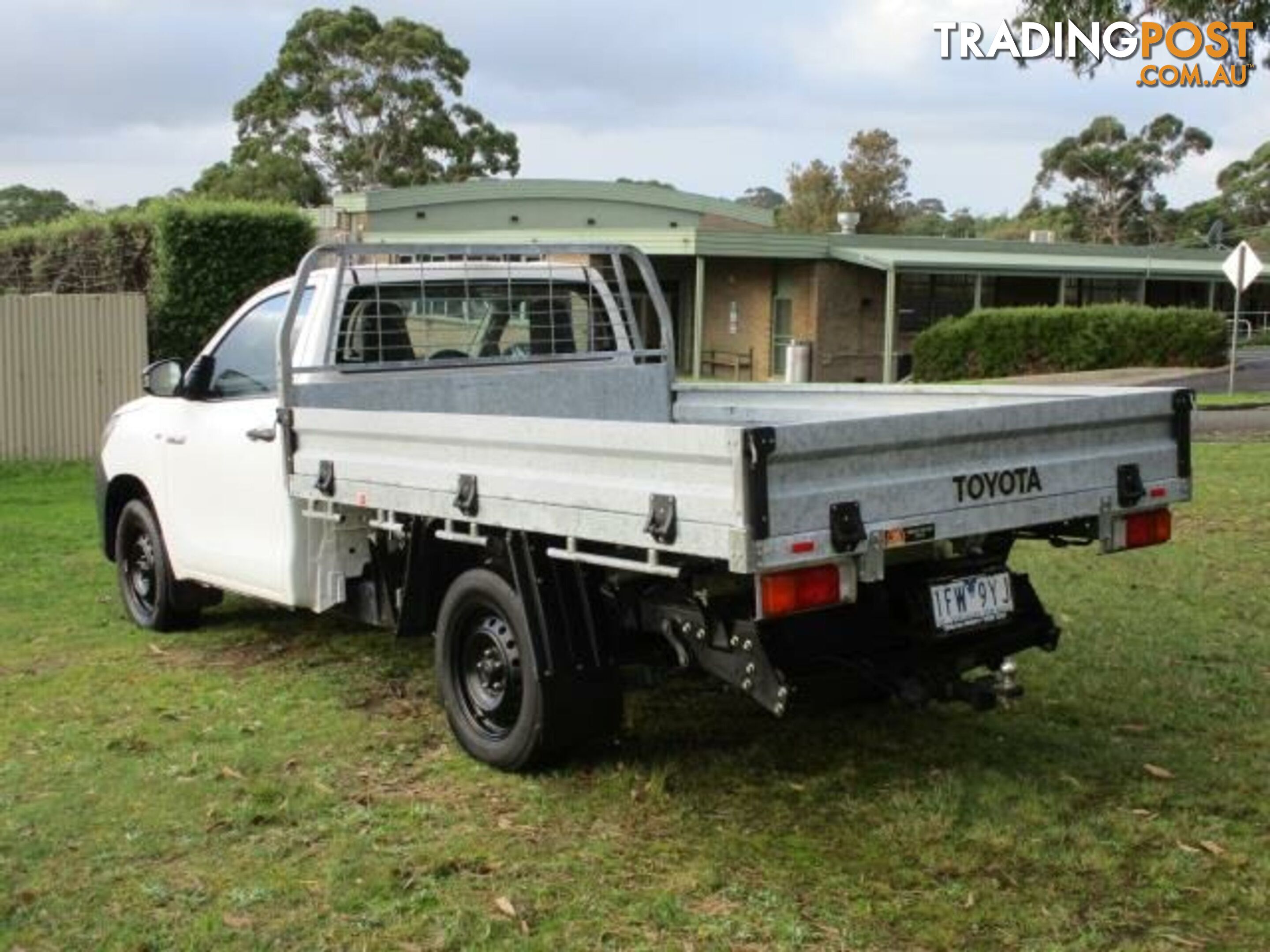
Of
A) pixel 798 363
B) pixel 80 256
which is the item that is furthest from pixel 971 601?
pixel 798 363

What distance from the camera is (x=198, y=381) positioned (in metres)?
6.84

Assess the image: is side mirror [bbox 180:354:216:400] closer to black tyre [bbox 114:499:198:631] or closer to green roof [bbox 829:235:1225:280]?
black tyre [bbox 114:499:198:631]

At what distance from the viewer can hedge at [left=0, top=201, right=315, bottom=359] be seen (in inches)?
655

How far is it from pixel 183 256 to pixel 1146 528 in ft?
46.3

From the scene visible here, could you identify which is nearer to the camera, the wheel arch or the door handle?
the door handle

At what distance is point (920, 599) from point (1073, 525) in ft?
2.44

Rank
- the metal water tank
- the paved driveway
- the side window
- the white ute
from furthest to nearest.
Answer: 1. the metal water tank
2. the paved driveway
3. the side window
4. the white ute

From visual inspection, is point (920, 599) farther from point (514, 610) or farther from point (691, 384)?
point (691, 384)

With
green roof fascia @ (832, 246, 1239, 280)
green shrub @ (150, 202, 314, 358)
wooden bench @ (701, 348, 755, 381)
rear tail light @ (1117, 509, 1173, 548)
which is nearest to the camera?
rear tail light @ (1117, 509, 1173, 548)

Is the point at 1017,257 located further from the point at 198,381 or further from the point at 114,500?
the point at 198,381

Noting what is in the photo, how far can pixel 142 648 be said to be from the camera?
7.15 meters

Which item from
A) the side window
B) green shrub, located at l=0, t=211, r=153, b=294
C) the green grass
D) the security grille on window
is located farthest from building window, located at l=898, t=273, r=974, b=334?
the side window

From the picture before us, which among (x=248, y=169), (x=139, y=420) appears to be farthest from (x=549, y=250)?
(x=248, y=169)

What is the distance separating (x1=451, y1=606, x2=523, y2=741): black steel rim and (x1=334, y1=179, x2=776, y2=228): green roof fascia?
3091cm
